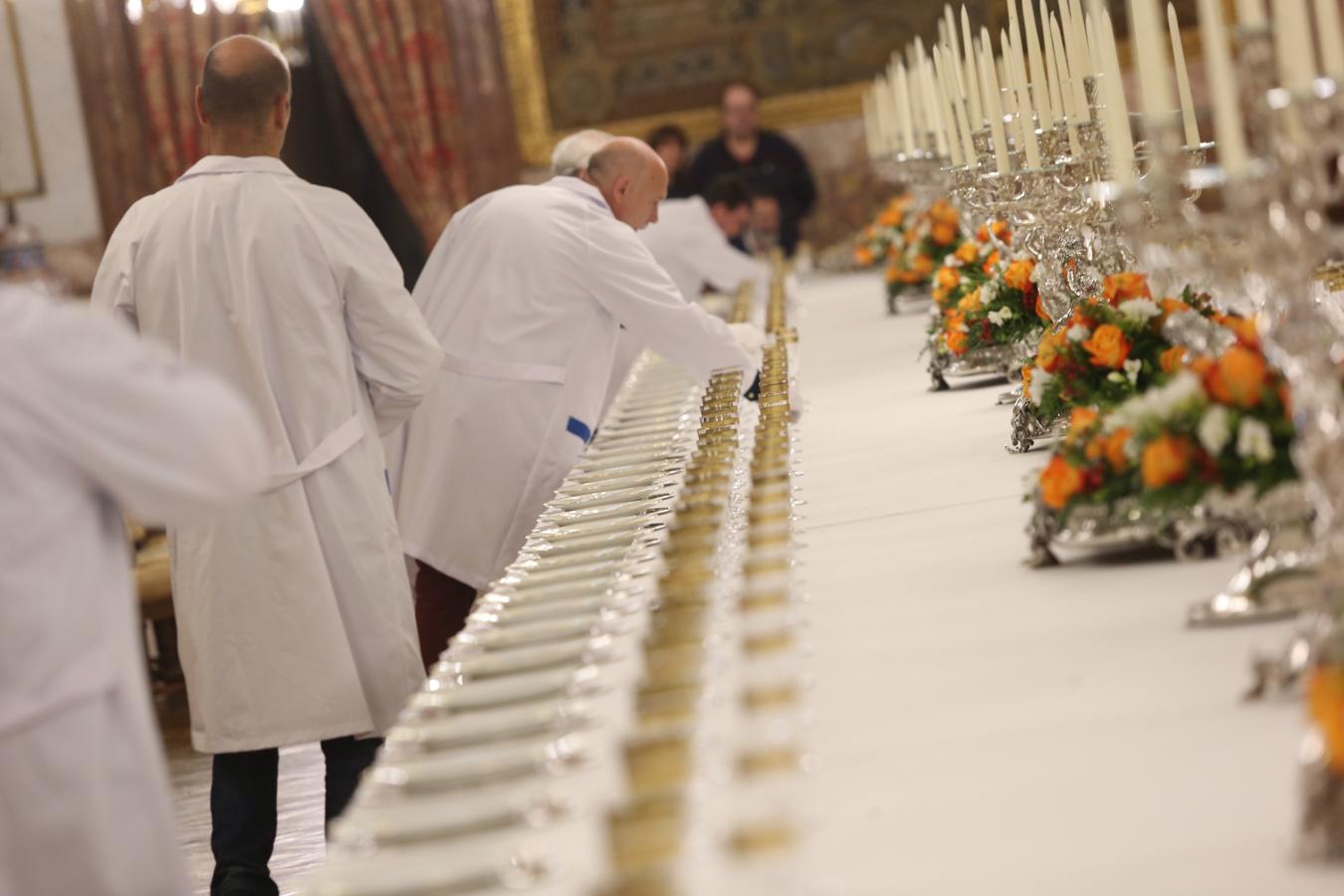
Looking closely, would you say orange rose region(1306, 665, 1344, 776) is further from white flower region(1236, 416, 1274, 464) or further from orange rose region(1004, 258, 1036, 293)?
orange rose region(1004, 258, 1036, 293)

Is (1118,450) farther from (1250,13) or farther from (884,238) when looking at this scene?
(884,238)

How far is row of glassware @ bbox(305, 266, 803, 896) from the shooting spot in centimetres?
170

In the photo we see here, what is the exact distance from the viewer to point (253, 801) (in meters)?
4.23

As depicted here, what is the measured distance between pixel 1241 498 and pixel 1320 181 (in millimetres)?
503

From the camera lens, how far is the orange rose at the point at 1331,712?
153cm

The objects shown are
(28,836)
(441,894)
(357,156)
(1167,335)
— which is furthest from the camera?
(357,156)

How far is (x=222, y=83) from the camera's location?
4.09m

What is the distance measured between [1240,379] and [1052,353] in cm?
108

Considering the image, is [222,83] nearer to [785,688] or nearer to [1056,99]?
[1056,99]

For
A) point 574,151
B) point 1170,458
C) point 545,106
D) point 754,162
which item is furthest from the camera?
point 545,106

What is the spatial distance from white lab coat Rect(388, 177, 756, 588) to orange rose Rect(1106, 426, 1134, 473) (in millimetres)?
2355

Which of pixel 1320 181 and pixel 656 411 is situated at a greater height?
pixel 1320 181

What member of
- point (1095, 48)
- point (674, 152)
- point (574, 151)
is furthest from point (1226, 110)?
point (674, 152)

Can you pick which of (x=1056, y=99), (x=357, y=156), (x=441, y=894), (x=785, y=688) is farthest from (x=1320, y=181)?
(x=357, y=156)
